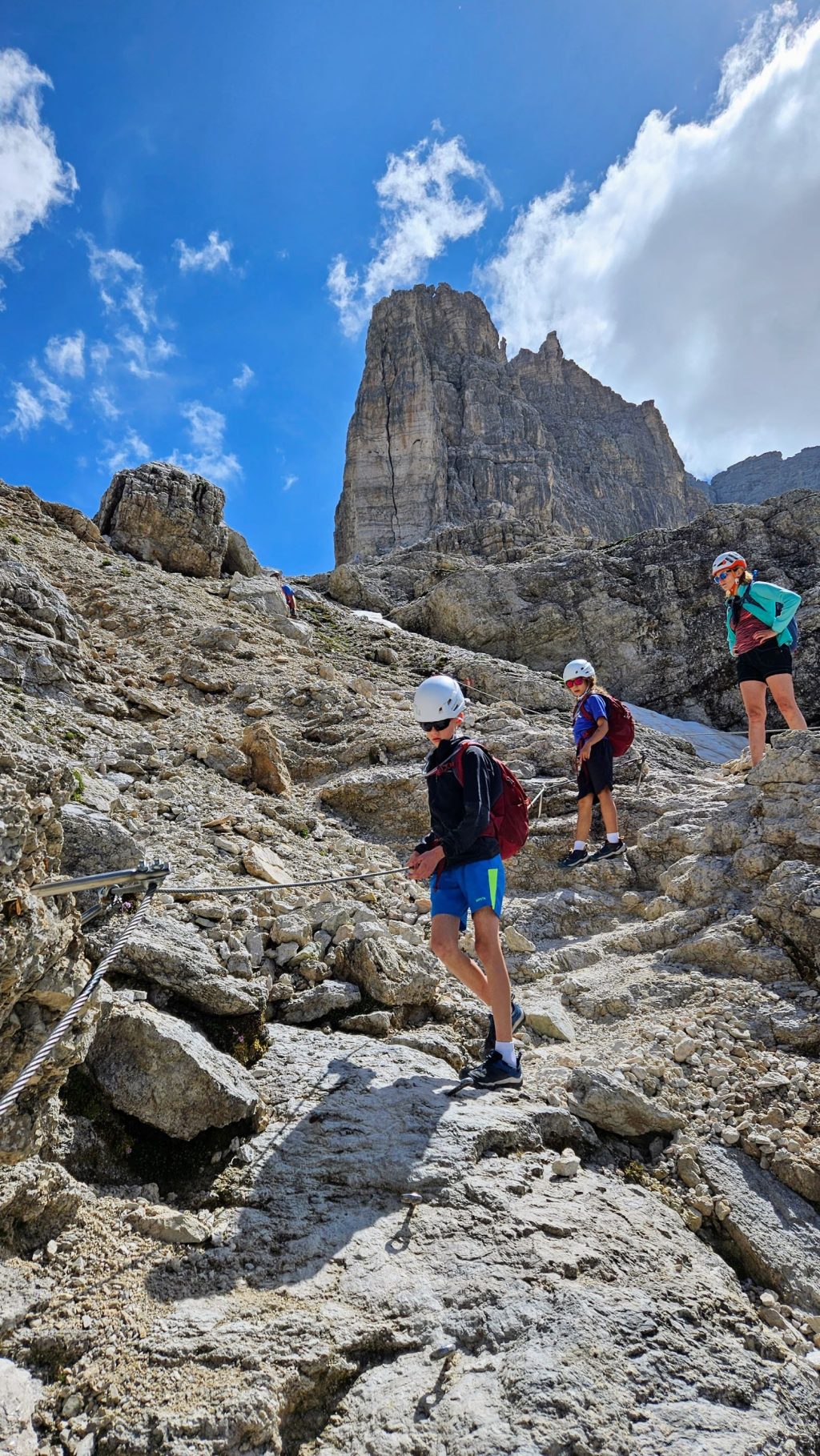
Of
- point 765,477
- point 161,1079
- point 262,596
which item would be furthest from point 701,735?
point 765,477

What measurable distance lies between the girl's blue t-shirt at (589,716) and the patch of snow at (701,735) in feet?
24.0

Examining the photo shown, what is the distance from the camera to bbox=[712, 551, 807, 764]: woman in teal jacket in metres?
8.42

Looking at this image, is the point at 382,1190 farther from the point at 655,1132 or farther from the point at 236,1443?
the point at 655,1132

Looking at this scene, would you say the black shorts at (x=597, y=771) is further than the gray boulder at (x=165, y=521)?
Result: No

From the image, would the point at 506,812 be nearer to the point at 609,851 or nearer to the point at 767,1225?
the point at 767,1225

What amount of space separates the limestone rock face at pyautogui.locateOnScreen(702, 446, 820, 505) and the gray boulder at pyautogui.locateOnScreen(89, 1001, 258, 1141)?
16813 centimetres

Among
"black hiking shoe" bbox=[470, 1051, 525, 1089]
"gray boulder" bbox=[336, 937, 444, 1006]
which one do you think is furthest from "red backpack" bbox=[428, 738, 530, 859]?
"black hiking shoe" bbox=[470, 1051, 525, 1089]

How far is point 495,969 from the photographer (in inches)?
185

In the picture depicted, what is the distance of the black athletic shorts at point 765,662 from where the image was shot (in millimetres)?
8508

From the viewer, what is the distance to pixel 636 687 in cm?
2248

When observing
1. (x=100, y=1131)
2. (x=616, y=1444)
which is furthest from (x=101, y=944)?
(x=616, y=1444)

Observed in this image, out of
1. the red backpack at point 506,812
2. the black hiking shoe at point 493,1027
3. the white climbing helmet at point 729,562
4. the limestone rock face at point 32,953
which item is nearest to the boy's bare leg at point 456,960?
the black hiking shoe at point 493,1027

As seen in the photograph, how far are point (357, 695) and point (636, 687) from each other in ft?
39.5

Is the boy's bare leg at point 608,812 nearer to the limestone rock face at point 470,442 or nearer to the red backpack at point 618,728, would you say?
the red backpack at point 618,728
